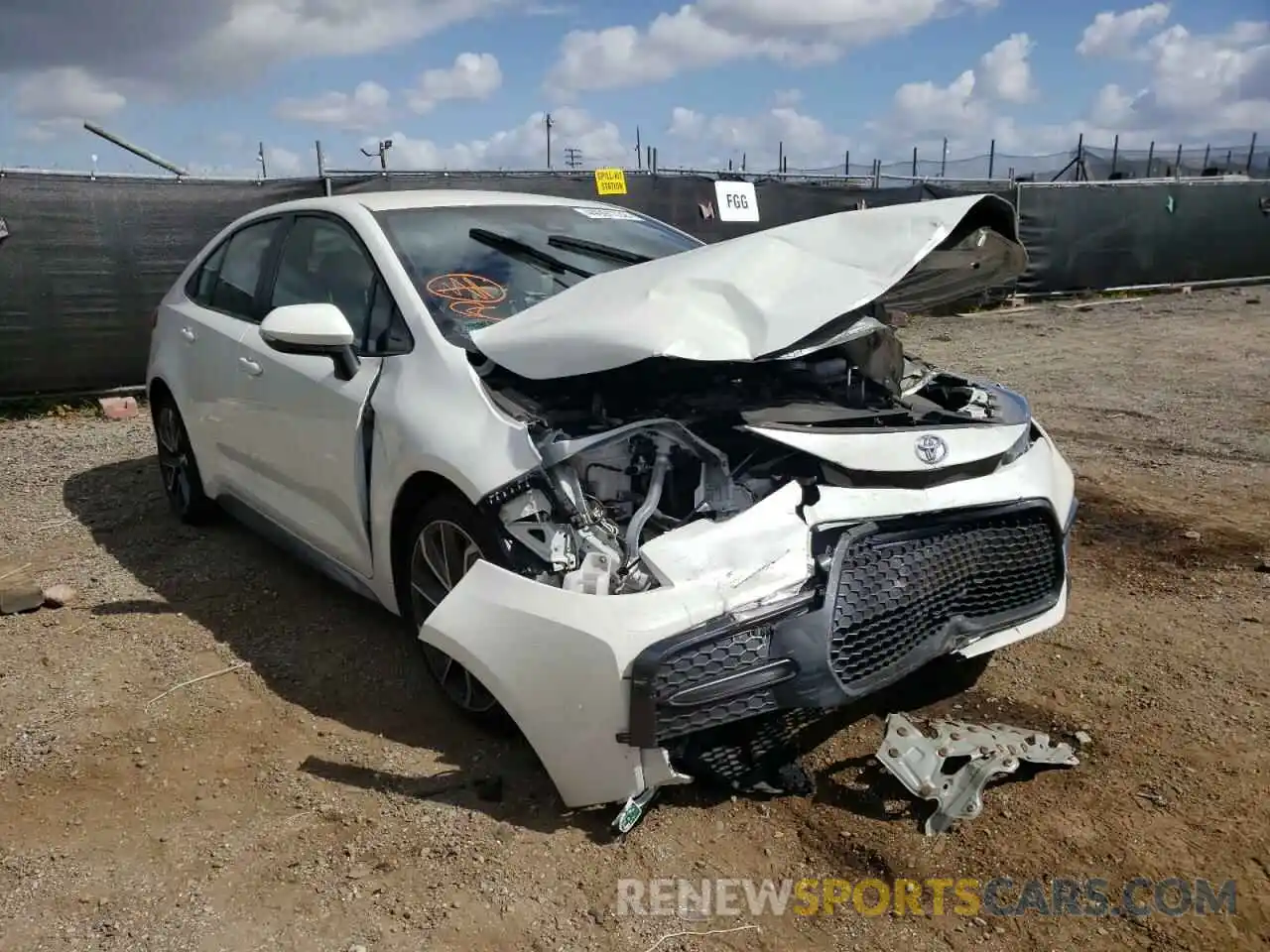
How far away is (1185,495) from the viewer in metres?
5.24

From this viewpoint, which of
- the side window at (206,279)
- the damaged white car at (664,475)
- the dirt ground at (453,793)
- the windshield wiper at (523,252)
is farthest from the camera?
the side window at (206,279)

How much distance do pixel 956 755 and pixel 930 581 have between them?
0.48 metres

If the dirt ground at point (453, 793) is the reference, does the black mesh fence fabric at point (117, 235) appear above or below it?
above

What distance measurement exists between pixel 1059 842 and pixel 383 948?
1663mm

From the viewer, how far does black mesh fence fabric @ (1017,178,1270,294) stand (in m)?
14.8

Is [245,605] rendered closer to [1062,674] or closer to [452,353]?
[452,353]

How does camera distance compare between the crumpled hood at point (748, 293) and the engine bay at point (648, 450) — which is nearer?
the engine bay at point (648, 450)

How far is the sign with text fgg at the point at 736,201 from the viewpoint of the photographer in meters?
11.5

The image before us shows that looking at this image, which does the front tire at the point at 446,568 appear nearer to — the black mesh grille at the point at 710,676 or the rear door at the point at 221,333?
the black mesh grille at the point at 710,676

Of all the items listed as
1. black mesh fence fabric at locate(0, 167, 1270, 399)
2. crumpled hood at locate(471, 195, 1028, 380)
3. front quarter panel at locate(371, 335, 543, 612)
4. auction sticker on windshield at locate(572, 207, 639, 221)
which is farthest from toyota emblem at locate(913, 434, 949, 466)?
black mesh fence fabric at locate(0, 167, 1270, 399)

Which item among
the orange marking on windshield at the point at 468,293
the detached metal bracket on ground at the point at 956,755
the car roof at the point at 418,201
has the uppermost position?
Result: the car roof at the point at 418,201

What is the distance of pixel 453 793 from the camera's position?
279 centimetres

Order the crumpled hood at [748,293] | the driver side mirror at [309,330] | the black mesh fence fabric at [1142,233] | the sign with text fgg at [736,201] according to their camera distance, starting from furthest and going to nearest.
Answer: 1. the black mesh fence fabric at [1142,233]
2. the sign with text fgg at [736,201]
3. the driver side mirror at [309,330]
4. the crumpled hood at [748,293]

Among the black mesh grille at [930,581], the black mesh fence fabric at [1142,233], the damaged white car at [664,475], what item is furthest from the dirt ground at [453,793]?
the black mesh fence fabric at [1142,233]
